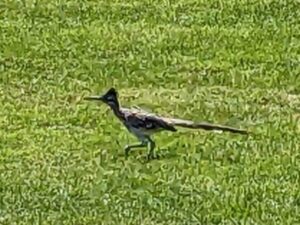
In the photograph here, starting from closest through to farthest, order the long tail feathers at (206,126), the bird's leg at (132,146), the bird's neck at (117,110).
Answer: the bird's leg at (132,146) < the bird's neck at (117,110) < the long tail feathers at (206,126)

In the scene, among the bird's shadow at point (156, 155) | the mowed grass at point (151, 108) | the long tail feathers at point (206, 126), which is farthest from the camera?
the long tail feathers at point (206, 126)

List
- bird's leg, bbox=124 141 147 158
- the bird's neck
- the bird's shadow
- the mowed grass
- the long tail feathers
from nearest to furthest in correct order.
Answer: the mowed grass, the bird's shadow, bird's leg, bbox=124 141 147 158, the bird's neck, the long tail feathers

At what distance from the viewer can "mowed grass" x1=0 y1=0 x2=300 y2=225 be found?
1029cm

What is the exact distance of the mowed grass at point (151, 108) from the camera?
1029 cm

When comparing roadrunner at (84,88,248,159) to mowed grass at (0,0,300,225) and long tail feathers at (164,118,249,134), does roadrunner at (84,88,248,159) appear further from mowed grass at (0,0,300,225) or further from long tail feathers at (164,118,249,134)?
long tail feathers at (164,118,249,134)

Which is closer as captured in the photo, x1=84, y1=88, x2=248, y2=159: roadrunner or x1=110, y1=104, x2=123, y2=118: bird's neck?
x1=84, y1=88, x2=248, y2=159: roadrunner

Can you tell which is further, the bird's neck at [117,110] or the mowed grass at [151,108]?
the bird's neck at [117,110]

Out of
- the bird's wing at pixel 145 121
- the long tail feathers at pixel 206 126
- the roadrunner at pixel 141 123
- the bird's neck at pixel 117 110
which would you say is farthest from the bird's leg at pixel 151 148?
the long tail feathers at pixel 206 126

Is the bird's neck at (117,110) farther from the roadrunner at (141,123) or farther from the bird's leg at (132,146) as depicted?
the bird's leg at (132,146)

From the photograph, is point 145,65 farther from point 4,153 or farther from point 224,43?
point 4,153

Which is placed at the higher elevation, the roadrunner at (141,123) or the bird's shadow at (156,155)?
the roadrunner at (141,123)

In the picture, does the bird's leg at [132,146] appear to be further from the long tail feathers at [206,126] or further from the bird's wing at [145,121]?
the long tail feathers at [206,126]

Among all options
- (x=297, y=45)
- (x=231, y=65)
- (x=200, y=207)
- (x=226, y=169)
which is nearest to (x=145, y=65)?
(x=231, y=65)

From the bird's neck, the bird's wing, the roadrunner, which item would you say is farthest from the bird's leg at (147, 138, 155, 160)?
the bird's neck
